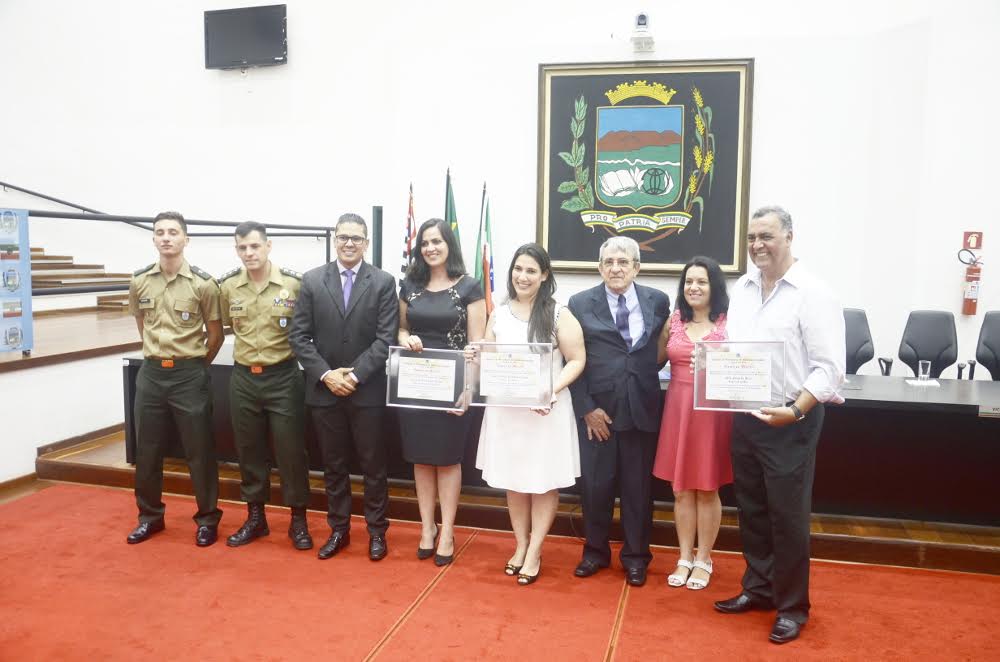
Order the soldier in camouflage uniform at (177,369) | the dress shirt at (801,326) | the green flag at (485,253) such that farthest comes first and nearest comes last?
the green flag at (485,253) < the soldier in camouflage uniform at (177,369) < the dress shirt at (801,326)

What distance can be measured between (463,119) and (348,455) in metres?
3.35

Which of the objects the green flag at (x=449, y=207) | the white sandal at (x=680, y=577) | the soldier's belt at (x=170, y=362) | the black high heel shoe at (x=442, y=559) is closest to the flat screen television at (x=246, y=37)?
the green flag at (x=449, y=207)

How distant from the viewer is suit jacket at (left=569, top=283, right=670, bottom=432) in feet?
8.29

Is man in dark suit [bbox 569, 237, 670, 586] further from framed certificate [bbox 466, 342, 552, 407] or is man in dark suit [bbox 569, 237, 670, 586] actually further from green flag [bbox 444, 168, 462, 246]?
green flag [bbox 444, 168, 462, 246]

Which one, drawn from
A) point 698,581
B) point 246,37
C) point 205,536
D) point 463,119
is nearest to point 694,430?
point 698,581

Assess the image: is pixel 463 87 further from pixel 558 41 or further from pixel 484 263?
pixel 484 263

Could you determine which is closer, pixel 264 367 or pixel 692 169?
pixel 264 367

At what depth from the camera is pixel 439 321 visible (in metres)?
2.72

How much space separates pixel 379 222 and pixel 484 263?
1.01 metres

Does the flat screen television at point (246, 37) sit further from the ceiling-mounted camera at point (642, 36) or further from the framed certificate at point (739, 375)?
the framed certificate at point (739, 375)

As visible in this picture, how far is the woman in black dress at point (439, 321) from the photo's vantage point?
2705 millimetres

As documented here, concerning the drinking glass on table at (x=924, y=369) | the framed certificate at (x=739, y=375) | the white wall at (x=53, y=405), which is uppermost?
the framed certificate at (x=739, y=375)

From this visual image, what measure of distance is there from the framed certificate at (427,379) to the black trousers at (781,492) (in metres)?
1.02

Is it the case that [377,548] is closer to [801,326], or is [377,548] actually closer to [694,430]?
[694,430]
